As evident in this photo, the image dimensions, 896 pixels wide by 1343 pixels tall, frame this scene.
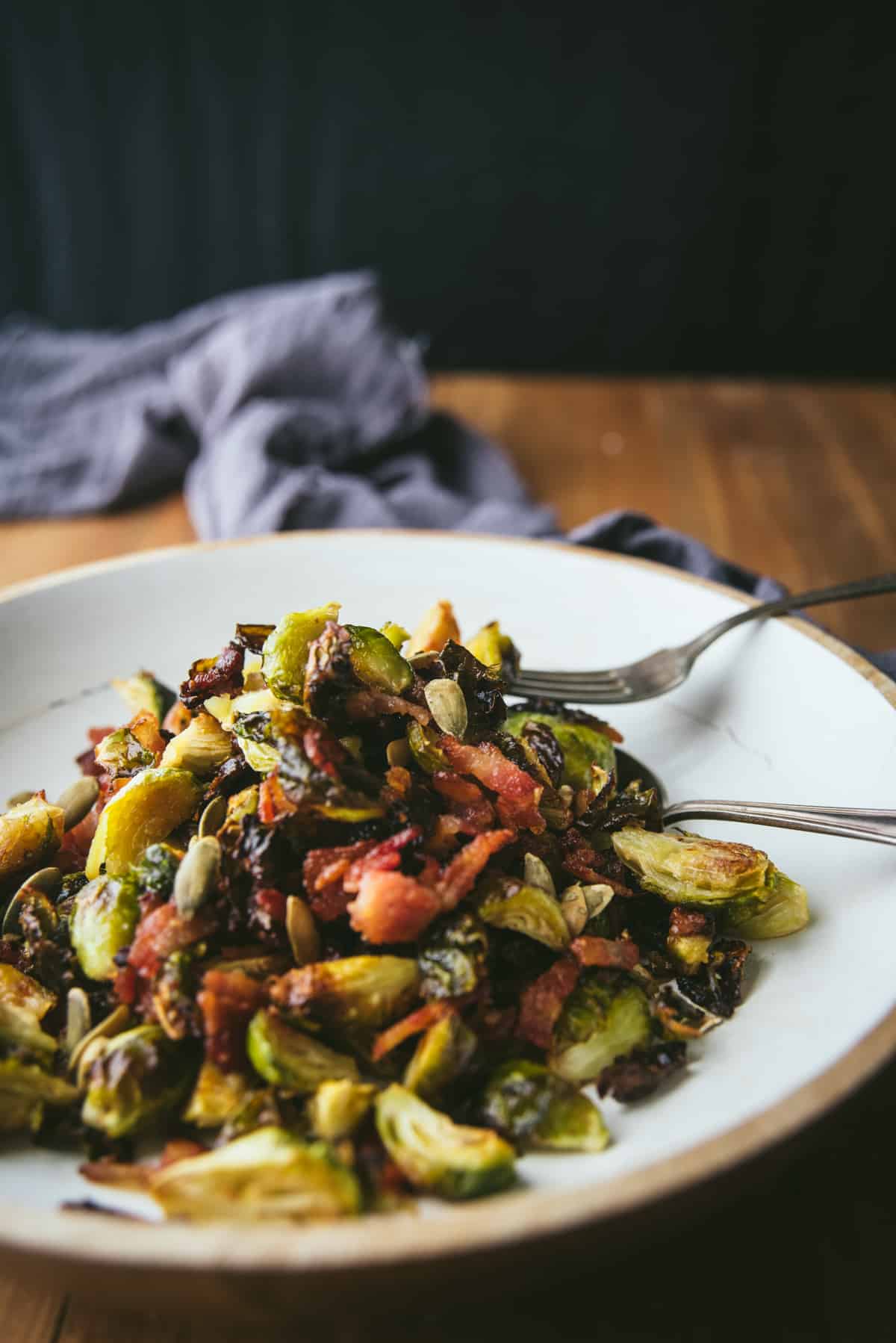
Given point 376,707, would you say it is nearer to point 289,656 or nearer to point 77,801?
point 289,656

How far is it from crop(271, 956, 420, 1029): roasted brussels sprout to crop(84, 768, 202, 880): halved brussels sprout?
493 mm

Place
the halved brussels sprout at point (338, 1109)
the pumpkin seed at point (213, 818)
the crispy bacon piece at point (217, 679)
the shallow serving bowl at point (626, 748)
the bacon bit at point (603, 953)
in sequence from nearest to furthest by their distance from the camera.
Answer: the shallow serving bowl at point (626, 748), the halved brussels sprout at point (338, 1109), the bacon bit at point (603, 953), the pumpkin seed at point (213, 818), the crispy bacon piece at point (217, 679)

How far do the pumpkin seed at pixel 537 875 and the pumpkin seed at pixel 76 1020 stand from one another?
Answer: 832 mm

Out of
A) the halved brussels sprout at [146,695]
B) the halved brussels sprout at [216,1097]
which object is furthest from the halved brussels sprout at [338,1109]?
the halved brussels sprout at [146,695]

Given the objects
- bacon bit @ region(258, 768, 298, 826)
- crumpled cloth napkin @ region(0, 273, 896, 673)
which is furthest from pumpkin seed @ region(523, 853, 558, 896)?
crumpled cloth napkin @ region(0, 273, 896, 673)

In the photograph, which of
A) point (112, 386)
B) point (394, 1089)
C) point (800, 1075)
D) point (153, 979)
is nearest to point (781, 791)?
point (800, 1075)

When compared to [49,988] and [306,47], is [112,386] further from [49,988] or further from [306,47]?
[49,988]

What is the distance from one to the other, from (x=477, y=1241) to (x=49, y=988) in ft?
3.50

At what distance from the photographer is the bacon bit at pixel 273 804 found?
215 cm

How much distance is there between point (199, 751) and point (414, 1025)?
0.78 metres

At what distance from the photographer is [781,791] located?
278 cm

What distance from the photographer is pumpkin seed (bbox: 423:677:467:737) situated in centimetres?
242

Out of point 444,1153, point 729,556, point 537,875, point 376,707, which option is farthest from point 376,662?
point 729,556

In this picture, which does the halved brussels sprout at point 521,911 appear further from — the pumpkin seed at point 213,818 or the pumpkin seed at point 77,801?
the pumpkin seed at point 77,801
